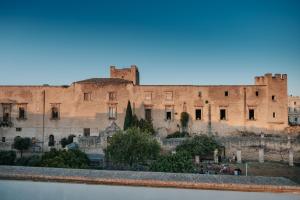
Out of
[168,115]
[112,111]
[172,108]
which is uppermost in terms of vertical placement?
[172,108]

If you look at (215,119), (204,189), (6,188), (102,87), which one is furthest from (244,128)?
(6,188)

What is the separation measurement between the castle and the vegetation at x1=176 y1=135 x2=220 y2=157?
8.26 meters

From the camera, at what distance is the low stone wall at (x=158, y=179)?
37.2 ft

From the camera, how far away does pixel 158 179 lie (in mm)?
11867

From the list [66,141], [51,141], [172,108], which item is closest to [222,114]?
[172,108]

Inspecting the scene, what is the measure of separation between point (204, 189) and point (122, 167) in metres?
7.87

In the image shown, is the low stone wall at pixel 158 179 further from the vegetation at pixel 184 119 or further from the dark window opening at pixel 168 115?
the dark window opening at pixel 168 115

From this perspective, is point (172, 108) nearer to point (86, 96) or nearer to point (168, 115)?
point (168, 115)

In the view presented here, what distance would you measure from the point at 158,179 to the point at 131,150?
7.34 meters

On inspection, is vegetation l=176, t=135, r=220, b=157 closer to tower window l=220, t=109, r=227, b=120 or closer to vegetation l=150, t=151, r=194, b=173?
vegetation l=150, t=151, r=194, b=173

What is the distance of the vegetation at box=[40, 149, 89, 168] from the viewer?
15.7 metres

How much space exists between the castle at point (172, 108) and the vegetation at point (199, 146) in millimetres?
8263

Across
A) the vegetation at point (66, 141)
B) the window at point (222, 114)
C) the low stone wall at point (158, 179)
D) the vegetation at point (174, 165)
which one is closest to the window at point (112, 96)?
the vegetation at point (66, 141)

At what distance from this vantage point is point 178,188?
37.5 feet
